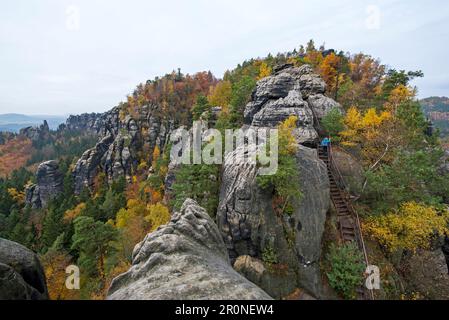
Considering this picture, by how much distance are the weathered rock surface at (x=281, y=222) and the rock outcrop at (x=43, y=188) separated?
9047 centimetres

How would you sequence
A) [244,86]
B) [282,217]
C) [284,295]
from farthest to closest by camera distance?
1. [244,86]
2. [282,217]
3. [284,295]

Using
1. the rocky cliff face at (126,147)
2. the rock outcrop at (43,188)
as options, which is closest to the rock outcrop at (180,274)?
the rocky cliff face at (126,147)

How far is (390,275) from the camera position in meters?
16.3

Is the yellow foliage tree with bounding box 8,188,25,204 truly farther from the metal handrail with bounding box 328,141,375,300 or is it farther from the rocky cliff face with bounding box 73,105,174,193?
the metal handrail with bounding box 328,141,375,300

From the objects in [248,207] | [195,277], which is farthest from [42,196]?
[195,277]

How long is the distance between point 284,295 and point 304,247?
11.8 ft

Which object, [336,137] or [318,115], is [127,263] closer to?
[336,137]

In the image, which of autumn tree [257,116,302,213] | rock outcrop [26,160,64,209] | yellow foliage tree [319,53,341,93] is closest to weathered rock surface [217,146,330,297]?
autumn tree [257,116,302,213]

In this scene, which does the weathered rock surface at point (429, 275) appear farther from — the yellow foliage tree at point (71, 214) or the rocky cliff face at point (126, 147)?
the rocky cliff face at point (126, 147)

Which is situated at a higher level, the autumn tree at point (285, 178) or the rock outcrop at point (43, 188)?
the autumn tree at point (285, 178)

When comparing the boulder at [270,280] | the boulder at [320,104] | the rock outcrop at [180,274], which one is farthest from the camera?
the boulder at [320,104]

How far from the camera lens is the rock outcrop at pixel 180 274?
7.09m

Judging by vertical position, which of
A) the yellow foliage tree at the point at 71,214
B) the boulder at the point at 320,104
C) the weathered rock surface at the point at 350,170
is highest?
the boulder at the point at 320,104

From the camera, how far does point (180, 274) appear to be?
310 inches
